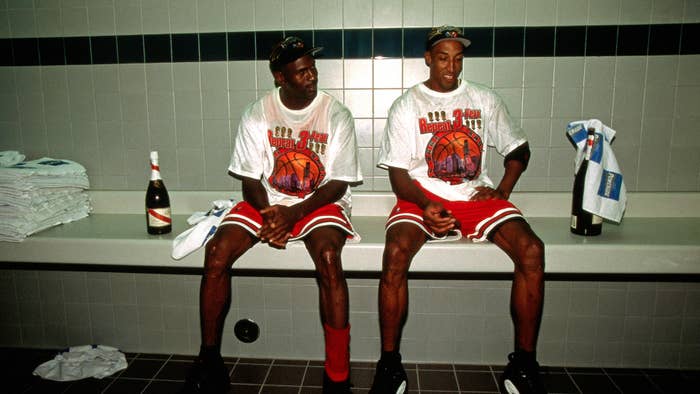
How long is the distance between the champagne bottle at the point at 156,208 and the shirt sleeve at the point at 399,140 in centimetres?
106

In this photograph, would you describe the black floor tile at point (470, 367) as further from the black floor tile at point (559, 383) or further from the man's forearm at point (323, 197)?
the man's forearm at point (323, 197)

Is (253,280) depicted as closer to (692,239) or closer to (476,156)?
(476,156)

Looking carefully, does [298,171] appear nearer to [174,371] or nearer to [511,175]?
[511,175]

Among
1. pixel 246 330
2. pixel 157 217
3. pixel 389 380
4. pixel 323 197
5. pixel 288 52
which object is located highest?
pixel 288 52

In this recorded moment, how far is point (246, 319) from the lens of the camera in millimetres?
2477

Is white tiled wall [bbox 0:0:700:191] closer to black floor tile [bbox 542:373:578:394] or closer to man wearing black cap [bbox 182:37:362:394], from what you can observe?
man wearing black cap [bbox 182:37:362:394]

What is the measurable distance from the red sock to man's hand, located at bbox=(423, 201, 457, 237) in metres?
0.55

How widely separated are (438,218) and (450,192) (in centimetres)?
30

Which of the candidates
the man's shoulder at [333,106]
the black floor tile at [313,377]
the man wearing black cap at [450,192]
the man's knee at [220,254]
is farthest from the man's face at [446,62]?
the black floor tile at [313,377]

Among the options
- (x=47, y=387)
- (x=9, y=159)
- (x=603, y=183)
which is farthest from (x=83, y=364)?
(x=603, y=183)

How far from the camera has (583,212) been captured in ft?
6.72

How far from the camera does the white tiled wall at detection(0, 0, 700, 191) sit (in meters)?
2.39

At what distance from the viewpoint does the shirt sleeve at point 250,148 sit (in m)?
2.12

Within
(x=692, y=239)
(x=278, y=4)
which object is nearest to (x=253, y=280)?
(x=278, y=4)
